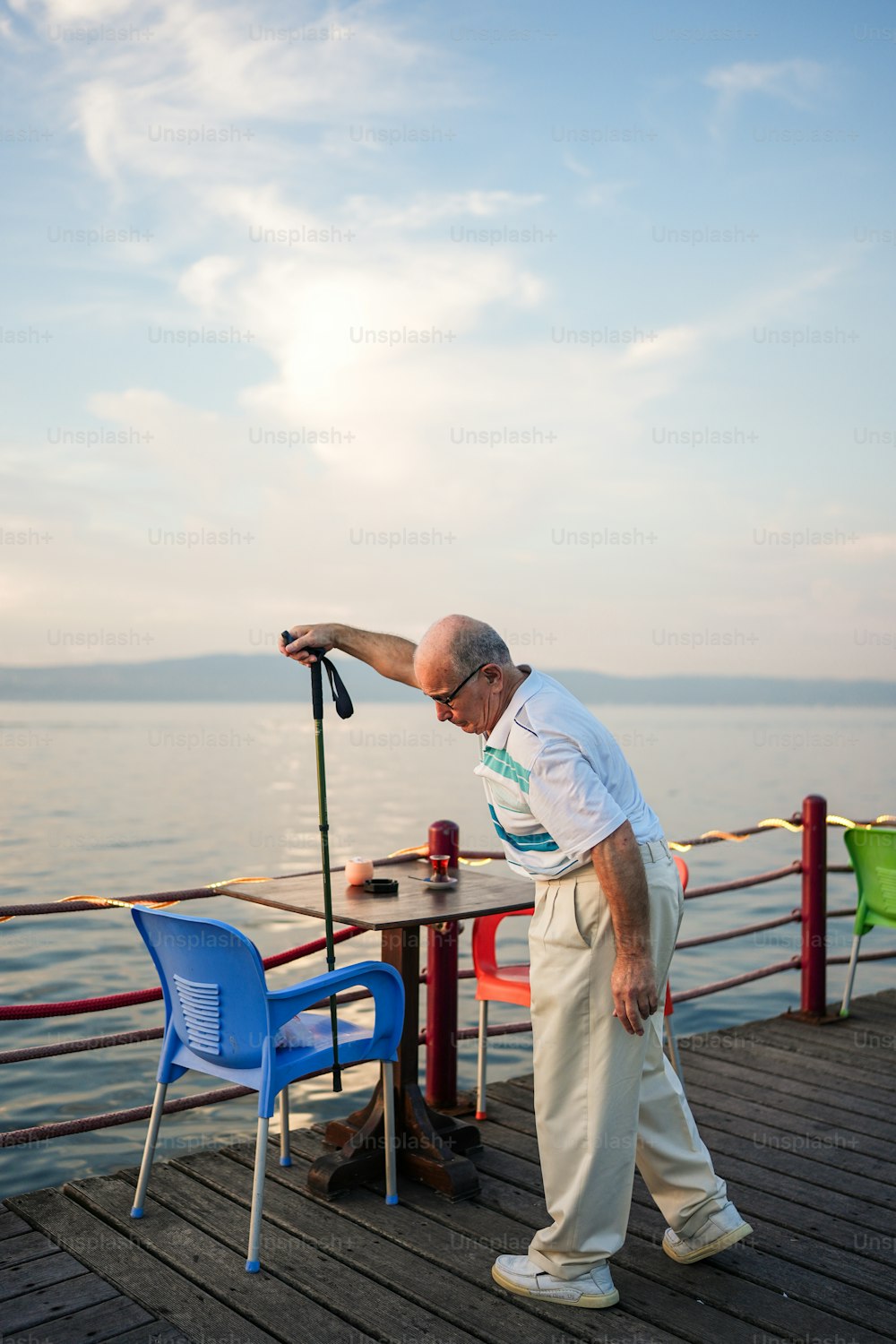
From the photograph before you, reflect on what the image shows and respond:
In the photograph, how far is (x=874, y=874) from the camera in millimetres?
5699

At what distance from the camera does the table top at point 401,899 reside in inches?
138

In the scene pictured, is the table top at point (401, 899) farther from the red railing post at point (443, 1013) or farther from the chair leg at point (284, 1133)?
the chair leg at point (284, 1133)

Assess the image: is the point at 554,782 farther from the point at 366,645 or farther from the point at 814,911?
the point at 814,911

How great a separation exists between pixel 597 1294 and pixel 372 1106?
3.60 feet

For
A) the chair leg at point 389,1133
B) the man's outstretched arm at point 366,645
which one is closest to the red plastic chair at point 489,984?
the chair leg at point 389,1133

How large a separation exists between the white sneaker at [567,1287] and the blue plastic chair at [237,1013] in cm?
69

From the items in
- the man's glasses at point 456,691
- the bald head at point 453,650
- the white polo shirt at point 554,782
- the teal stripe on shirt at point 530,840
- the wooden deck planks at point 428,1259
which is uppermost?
the bald head at point 453,650

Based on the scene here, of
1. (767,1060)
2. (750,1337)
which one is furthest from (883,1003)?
(750,1337)

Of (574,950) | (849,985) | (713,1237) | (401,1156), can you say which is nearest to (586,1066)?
(574,950)

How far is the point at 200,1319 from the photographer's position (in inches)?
115

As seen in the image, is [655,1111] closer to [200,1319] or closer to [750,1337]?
[750,1337]

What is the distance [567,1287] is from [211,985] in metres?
1.18

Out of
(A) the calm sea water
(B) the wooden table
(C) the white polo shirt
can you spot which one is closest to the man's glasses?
(C) the white polo shirt

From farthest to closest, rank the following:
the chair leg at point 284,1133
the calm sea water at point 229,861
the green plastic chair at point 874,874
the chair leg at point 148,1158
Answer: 1. the calm sea water at point 229,861
2. the green plastic chair at point 874,874
3. the chair leg at point 284,1133
4. the chair leg at point 148,1158
